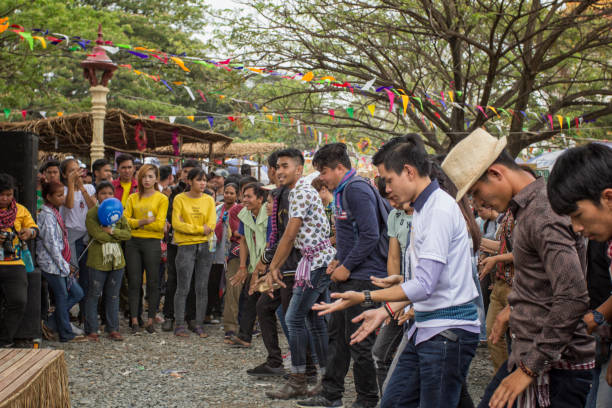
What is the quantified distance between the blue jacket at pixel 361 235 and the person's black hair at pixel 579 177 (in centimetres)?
251

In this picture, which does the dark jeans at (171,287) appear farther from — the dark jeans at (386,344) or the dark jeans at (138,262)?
the dark jeans at (386,344)

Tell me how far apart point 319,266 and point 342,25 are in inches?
266

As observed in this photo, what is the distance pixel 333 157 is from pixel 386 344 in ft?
4.94

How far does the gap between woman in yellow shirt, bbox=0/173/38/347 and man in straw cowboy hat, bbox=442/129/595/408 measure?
4.89m

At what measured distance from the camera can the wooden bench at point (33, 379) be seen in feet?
11.4

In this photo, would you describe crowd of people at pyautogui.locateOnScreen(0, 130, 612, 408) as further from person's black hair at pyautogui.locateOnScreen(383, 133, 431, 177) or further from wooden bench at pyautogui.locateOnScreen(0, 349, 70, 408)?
wooden bench at pyautogui.locateOnScreen(0, 349, 70, 408)

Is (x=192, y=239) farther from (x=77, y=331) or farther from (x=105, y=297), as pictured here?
(x=77, y=331)

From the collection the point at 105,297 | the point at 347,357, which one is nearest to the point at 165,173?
the point at 105,297

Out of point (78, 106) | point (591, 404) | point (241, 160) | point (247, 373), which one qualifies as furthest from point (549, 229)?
point (241, 160)

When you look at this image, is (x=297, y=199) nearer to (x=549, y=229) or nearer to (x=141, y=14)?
(x=549, y=229)

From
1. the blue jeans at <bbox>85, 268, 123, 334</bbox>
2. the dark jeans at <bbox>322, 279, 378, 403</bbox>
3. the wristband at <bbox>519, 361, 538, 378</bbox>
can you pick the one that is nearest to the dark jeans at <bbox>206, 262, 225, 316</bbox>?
the blue jeans at <bbox>85, 268, 123, 334</bbox>

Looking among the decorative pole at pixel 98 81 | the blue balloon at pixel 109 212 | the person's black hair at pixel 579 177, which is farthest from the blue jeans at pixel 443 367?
the decorative pole at pixel 98 81

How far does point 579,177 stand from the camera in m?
2.14

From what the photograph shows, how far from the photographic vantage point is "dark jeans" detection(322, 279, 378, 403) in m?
4.76
